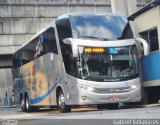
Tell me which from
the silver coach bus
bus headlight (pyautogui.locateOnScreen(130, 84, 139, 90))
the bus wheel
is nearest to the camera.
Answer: the silver coach bus

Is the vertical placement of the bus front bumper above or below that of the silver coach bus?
below

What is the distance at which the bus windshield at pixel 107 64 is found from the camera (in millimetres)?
17453

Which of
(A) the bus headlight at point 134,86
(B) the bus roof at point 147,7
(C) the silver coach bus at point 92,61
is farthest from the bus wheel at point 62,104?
(B) the bus roof at point 147,7

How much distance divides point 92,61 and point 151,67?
5.59 m

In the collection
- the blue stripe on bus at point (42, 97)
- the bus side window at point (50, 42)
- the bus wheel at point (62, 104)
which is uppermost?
the bus side window at point (50, 42)

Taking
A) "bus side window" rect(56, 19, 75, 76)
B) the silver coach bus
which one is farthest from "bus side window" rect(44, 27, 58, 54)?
"bus side window" rect(56, 19, 75, 76)

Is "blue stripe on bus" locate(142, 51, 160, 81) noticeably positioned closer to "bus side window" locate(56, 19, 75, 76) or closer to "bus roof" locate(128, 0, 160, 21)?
"bus roof" locate(128, 0, 160, 21)

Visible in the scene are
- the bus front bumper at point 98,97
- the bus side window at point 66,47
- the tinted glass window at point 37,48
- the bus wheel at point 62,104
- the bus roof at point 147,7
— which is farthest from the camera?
the bus roof at point 147,7

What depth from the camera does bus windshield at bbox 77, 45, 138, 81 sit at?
17453mm

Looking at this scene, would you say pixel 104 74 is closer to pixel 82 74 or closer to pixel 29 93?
pixel 82 74

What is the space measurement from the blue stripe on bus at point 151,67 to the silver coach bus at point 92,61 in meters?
3.28

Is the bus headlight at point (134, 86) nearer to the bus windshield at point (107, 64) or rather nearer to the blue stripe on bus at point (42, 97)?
the bus windshield at point (107, 64)

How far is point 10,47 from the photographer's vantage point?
3469 cm

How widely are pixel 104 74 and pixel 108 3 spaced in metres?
19.6
